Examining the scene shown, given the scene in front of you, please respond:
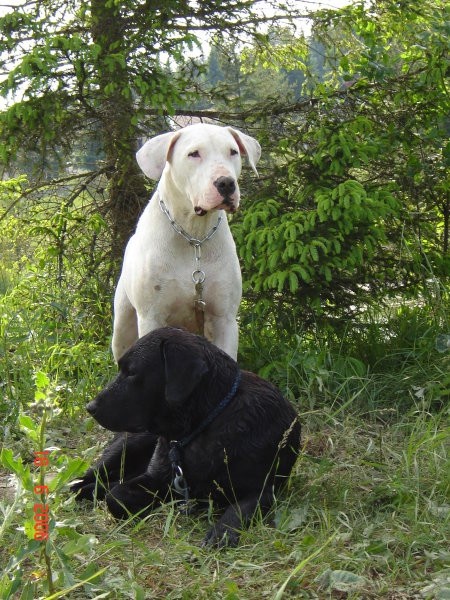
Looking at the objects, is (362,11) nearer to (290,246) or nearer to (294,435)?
(290,246)

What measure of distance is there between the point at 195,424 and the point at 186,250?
1.16 metres

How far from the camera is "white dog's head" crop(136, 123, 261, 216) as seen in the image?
13.2 feet

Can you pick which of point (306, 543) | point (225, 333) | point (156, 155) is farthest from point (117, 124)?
point (306, 543)

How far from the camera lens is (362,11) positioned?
6105 mm

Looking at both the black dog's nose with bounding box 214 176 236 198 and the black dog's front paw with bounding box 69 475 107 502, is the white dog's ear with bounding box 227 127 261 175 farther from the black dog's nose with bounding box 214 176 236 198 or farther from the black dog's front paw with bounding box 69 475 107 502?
the black dog's front paw with bounding box 69 475 107 502

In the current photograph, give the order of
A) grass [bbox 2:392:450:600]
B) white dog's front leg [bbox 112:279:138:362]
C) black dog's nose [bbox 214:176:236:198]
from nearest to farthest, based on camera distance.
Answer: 1. grass [bbox 2:392:450:600]
2. black dog's nose [bbox 214:176:236:198]
3. white dog's front leg [bbox 112:279:138:362]

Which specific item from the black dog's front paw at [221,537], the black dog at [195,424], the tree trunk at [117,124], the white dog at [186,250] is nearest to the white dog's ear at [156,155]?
the white dog at [186,250]

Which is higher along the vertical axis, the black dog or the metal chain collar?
the metal chain collar

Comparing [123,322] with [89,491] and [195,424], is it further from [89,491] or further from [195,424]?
[195,424]

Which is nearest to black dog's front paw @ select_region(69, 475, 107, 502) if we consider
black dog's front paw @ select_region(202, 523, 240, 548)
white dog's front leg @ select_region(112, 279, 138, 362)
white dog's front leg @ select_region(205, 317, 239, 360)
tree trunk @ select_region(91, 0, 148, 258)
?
black dog's front paw @ select_region(202, 523, 240, 548)

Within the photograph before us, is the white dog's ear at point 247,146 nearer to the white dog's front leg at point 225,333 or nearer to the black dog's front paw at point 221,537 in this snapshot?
the white dog's front leg at point 225,333

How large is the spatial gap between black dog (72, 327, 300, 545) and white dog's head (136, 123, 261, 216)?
0.78m

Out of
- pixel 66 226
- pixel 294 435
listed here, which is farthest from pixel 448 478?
pixel 66 226

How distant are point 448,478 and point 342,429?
114 centimetres
